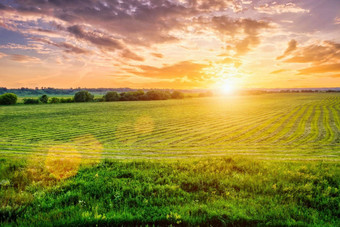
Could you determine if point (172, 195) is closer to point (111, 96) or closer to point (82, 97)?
point (82, 97)

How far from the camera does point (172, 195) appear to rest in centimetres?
554

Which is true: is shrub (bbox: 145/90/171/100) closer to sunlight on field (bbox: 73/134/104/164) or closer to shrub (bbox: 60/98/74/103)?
shrub (bbox: 60/98/74/103)

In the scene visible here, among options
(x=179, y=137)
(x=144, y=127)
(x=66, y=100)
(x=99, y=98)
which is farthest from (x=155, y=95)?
(x=179, y=137)

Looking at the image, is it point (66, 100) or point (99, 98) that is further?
point (99, 98)

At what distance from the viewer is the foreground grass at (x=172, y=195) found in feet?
14.5

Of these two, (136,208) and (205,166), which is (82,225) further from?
(205,166)

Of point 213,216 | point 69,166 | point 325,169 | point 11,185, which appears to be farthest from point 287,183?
point 11,185

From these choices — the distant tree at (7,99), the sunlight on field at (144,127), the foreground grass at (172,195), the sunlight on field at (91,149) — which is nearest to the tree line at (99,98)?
the distant tree at (7,99)

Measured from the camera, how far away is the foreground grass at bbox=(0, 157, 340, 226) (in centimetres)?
441

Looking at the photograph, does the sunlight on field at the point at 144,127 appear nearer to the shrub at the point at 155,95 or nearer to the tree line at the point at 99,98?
the tree line at the point at 99,98

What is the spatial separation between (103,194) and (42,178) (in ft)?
8.98

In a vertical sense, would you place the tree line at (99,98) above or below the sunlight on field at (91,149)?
above

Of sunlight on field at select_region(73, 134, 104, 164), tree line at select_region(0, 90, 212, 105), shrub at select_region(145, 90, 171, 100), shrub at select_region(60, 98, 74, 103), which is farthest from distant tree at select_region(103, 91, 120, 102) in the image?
sunlight on field at select_region(73, 134, 104, 164)

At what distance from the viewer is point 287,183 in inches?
242
